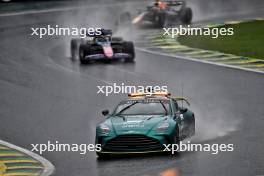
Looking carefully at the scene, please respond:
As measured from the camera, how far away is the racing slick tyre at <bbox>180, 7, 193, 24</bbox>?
151 ft

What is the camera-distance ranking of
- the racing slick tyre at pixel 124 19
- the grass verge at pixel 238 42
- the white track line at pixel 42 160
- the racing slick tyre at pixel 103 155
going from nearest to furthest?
the white track line at pixel 42 160, the racing slick tyre at pixel 103 155, the grass verge at pixel 238 42, the racing slick tyre at pixel 124 19

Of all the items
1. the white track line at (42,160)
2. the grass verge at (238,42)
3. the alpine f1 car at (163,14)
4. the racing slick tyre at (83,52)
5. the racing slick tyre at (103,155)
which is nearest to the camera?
the white track line at (42,160)

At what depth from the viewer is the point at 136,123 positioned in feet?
62.8

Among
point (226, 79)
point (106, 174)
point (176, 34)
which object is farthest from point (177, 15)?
point (106, 174)

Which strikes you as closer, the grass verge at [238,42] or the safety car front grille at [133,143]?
the safety car front grille at [133,143]

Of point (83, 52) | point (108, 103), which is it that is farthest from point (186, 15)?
point (108, 103)

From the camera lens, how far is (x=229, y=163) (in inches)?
708

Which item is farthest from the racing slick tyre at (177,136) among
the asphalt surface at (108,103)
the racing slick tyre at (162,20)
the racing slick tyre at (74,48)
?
the racing slick tyre at (162,20)

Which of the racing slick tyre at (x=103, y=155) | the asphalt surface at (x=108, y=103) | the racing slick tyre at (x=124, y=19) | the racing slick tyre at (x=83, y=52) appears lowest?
the asphalt surface at (x=108, y=103)

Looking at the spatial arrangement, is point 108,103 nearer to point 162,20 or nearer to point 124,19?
point 124,19

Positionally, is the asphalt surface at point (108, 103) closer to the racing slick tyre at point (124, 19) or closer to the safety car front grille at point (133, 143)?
the safety car front grille at point (133, 143)

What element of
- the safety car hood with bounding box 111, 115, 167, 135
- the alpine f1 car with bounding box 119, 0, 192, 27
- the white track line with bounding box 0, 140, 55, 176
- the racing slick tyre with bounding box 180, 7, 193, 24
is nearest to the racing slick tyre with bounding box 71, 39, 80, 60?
the alpine f1 car with bounding box 119, 0, 192, 27

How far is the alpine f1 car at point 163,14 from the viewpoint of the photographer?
1751 inches

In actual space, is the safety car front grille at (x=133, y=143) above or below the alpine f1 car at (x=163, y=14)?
below
